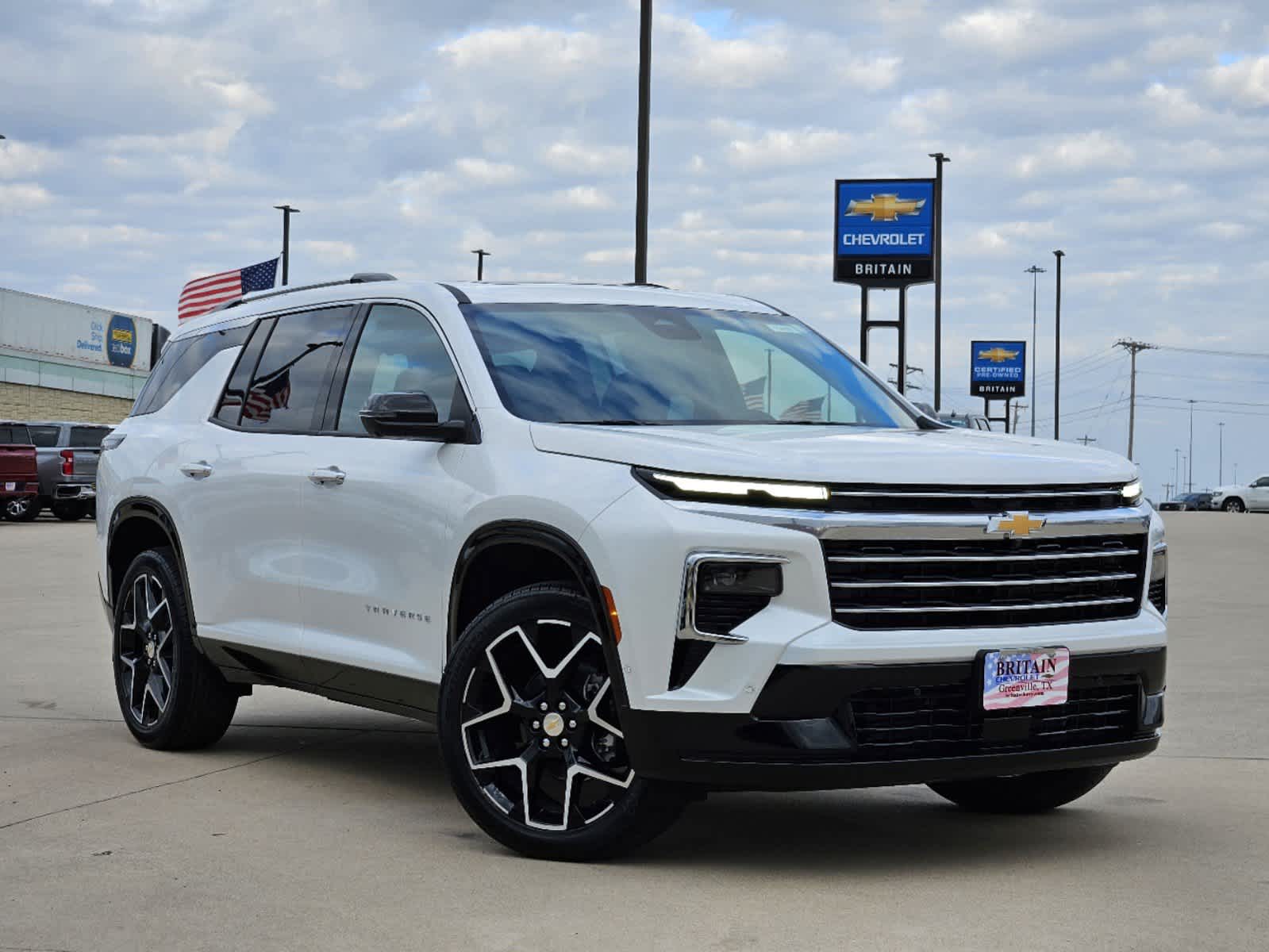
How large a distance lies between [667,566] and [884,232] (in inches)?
1742

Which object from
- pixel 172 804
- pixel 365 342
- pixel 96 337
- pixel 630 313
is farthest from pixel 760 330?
pixel 96 337

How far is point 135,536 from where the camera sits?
8.61 m

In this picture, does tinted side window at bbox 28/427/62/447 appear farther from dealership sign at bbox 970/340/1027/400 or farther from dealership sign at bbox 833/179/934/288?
dealership sign at bbox 970/340/1027/400

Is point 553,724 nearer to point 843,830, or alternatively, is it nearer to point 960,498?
point 843,830

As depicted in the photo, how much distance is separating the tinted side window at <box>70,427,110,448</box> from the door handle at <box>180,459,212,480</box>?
29.2 metres

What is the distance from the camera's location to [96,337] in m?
68.8

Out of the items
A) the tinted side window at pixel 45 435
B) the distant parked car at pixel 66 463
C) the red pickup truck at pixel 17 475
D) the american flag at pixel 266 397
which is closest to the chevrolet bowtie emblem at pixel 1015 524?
the american flag at pixel 266 397

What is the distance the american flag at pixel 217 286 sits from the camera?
29859 millimetres

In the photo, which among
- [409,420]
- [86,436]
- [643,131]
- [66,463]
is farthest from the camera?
[86,436]

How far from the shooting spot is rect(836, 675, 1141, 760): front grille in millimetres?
5211

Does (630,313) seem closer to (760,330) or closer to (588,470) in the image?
(760,330)

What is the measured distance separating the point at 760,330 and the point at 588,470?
6.12 feet

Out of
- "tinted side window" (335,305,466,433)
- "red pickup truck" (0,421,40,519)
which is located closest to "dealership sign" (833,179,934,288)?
"red pickup truck" (0,421,40,519)

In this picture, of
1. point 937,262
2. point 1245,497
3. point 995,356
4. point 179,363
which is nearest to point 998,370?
point 995,356
